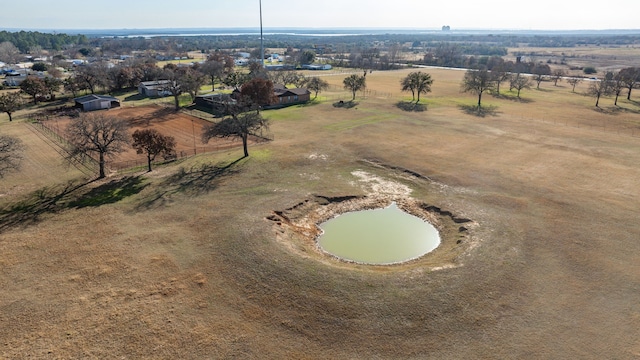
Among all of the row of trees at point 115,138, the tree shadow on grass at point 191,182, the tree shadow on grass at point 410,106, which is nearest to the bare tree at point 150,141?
the row of trees at point 115,138

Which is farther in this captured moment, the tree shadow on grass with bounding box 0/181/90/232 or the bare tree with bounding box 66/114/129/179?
the bare tree with bounding box 66/114/129/179

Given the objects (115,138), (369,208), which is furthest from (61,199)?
(369,208)

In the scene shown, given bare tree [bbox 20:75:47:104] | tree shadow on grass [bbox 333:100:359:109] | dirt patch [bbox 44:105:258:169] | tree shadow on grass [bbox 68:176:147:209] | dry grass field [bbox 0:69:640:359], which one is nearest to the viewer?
dry grass field [bbox 0:69:640:359]

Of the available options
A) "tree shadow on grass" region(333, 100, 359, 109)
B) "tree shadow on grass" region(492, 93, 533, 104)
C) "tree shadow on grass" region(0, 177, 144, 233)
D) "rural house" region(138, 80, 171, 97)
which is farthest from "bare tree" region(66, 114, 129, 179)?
"tree shadow on grass" region(492, 93, 533, 104)

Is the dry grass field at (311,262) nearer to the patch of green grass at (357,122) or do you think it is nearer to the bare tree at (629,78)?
the patch of green grass at (357,122)

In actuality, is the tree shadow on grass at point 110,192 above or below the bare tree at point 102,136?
below

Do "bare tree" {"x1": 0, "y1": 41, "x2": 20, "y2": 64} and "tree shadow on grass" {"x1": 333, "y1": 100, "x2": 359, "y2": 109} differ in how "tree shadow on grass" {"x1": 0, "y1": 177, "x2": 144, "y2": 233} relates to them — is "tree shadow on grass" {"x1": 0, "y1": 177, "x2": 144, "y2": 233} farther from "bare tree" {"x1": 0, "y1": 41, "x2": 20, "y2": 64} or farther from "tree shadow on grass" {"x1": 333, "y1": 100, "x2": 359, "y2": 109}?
"bare tree" {"x1": 0, "y1": 41, "x2": 20, "y2": 64}
